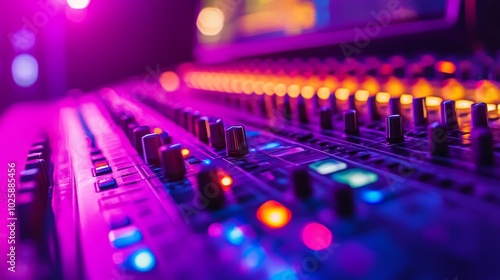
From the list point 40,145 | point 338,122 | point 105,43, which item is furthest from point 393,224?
point 105,43

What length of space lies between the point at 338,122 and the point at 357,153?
25cm

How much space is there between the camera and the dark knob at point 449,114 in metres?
0.75

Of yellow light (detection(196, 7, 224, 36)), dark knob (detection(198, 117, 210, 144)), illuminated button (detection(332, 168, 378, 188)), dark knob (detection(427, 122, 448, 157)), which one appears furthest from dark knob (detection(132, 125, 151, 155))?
yellow light (detection(196, 7, 224, 36))

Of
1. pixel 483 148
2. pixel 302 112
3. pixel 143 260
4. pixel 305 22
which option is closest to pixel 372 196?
pixel 483 148

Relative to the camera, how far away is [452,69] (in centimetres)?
103

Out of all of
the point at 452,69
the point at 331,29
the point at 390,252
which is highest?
the point at 331,29

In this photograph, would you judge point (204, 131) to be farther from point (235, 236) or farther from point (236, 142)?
point (235, 236)

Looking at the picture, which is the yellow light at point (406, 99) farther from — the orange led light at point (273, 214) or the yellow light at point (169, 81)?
the yellow light at point (169, 81)

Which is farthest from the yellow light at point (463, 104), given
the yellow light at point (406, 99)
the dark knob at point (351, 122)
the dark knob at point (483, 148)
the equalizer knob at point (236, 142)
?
the equalizer knob at point (236, 142)

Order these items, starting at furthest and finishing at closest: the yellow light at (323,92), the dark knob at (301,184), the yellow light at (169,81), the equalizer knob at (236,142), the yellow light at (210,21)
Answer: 1. the yellow light at (210,21)
2. the yellow light at (169,81)
3. the yellow light at (323,92)
4. the equalizer knob at (236,142)
5. the dark knob at (301,184)

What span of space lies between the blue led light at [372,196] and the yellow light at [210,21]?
229 cm

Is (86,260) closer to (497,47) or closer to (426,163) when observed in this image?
A: (426,163)

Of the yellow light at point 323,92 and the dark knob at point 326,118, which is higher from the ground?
the yellow light at point 323,92

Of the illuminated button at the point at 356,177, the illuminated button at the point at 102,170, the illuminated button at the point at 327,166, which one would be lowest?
the illuminated button at the point at 356,177
